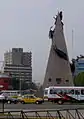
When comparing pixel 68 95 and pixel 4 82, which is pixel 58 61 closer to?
pixel 4 82

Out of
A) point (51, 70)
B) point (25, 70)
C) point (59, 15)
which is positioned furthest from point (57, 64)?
point (25, 70)

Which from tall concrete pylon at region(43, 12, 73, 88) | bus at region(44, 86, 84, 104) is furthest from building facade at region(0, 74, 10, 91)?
bus at region(44, 86, 84, 104)

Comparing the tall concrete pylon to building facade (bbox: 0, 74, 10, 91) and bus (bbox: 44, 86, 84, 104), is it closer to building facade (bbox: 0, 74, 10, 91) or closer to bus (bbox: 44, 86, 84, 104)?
building facade (bbox: 0, 74, 10, 91)

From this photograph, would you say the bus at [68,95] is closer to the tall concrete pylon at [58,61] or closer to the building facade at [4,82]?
the tall concrete pylon at [58,61]

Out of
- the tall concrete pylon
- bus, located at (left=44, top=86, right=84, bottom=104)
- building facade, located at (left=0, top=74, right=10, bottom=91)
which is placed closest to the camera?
bus, located at (left=44, top=86, right=84, bottom=104)

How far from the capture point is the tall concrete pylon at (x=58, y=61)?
111m

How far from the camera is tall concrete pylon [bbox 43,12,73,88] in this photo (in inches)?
4355

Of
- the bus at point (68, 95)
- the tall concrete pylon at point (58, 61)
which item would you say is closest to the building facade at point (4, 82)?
the tall concrete pylon at point (58, 61)

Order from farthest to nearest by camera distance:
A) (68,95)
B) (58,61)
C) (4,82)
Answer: (4,82)
(58,61)
(68,95)

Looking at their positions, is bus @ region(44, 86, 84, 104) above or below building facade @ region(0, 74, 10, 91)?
below

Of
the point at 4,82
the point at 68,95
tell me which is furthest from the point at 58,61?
the point at 68,95

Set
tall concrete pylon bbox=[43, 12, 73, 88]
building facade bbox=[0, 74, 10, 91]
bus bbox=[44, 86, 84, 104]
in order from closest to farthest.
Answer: bus bbox=[44, 86, 84, 104] < tall concrete pylon bbox=[43, 12, 73, 88] < building facade bbox=[0, 74, 10, 91]

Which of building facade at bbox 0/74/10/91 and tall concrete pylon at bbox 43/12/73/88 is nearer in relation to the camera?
tall concrete pylon at bbox 43/12/73/88

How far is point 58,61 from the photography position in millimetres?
111125
